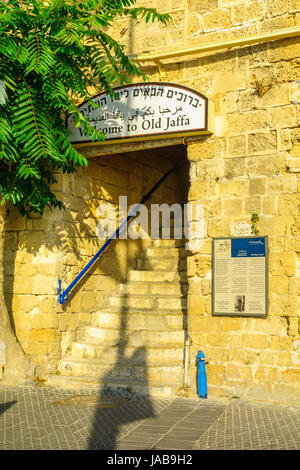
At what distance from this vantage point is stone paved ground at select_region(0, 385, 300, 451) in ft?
15.3

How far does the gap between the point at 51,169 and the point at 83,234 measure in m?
1.10

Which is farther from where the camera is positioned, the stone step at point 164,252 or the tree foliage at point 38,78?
the stone step at point 164,252

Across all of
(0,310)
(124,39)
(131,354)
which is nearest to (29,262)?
(0,310)

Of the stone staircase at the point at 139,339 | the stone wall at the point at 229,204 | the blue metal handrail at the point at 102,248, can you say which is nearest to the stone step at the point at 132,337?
the stone staircase at the point at 139,339

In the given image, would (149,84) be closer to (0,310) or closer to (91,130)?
(91,130)

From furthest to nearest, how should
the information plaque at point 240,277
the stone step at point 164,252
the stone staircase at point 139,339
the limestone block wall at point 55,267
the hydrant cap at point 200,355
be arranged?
1. the stone step at point 164,252
2. the limestone block wall at point 55,267
3. the stone staircase at point 139,339
4. the hydrant cap at point 200,355
5. the information plaque at point 240,277

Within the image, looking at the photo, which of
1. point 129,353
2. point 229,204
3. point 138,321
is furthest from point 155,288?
point 229,204

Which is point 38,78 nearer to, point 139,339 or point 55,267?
point 55,267

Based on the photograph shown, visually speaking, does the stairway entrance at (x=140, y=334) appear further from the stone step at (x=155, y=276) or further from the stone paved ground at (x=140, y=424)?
the stone paved ground at (x=140, y=424)

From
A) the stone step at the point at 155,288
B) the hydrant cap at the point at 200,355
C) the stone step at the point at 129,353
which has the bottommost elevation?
the stone step at the point at 129,353

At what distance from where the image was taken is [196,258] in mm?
6781

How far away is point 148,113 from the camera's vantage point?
276 inches

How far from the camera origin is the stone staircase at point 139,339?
673 centimetres

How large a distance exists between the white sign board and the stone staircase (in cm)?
247
